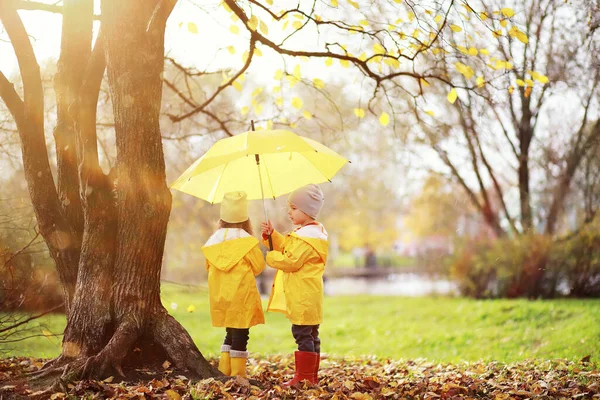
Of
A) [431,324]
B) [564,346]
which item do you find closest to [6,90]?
[564,346]

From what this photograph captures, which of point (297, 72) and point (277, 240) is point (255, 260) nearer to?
point (277, 240)

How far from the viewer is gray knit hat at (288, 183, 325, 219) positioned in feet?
17.1

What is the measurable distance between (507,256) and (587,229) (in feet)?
6.02

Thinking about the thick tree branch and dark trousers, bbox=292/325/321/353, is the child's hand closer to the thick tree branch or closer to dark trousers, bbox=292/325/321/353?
dark trousers, bbox=292/325/321/353

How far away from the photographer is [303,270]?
199 inches

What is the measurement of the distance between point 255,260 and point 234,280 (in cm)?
24

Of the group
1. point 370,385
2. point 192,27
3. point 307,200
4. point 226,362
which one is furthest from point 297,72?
point 370,385

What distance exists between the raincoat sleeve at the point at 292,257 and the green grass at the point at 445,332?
123 inches

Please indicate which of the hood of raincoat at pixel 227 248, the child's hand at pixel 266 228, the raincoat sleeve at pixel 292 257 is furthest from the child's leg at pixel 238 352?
the child's hand at pixel 266 228

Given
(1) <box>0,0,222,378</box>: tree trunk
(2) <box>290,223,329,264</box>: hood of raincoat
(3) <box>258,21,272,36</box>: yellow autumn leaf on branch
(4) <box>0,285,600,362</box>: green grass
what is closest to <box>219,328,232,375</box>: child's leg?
(1) <box>0,0,222,378</box>: tree trunk

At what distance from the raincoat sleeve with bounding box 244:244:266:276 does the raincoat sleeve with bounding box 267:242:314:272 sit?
23 cm

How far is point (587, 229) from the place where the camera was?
13484 mm

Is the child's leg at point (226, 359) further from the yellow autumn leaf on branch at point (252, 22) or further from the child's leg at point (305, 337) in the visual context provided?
the yellow autumn leaf on branch at point (252, 22)

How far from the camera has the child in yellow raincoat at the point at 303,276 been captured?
5.01 metres
